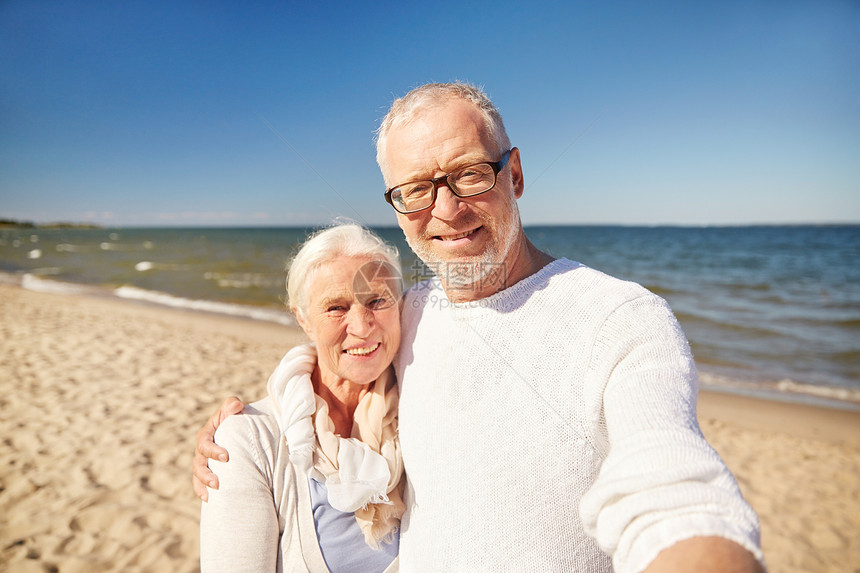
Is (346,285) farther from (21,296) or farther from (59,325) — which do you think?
(21,296)

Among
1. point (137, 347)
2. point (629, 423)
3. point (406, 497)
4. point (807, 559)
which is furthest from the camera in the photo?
point (137, 347)

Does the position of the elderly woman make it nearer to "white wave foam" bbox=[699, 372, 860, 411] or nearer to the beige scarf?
the beige scarf

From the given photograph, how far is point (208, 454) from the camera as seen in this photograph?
164 cm

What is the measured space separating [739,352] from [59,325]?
13.6 metres

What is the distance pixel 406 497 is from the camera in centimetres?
169

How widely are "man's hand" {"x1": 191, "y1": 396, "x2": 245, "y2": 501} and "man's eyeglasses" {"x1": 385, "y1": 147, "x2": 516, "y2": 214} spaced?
3.63ft

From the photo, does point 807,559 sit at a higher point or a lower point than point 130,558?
lower

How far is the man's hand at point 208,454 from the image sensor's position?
1.61 metres

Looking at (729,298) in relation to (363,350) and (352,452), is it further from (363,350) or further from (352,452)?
(352,452)

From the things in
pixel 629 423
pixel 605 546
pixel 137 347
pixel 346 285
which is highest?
pixel 346 285

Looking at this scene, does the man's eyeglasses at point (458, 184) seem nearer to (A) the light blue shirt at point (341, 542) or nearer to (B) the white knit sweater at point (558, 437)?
(B) the white knit sweater at point (558, 437)

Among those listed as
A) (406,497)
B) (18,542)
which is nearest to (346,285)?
(406,497)

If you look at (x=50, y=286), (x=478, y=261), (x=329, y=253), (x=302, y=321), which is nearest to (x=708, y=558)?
(x=478, y=261)

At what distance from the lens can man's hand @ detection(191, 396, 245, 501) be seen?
1.61 m
